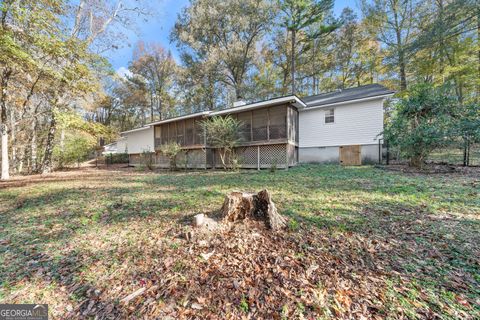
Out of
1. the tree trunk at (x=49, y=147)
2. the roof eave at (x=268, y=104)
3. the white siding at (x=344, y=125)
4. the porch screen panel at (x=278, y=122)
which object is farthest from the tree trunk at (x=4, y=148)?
the white siding at (x=344, y=125)

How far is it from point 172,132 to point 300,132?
9968 mm

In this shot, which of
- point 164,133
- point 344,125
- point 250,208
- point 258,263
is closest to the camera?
point 258,263

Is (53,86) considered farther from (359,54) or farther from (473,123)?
(359,54)

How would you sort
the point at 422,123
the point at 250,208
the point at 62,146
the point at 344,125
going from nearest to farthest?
the point at 250,208 < the point at 422,123 < the point at 344,125 < the point at 62,146

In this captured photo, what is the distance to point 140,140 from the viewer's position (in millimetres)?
19406

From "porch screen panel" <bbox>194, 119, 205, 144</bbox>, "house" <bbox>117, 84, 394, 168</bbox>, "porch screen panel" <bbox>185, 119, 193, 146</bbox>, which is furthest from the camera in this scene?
"porch screen panel" <bbox>185, 119, 193, 146</bbox>

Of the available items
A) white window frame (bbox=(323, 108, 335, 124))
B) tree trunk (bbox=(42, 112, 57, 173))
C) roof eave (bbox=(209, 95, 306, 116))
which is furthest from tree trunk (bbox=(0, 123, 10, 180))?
white window frame (bbox=(323, 108, 335, 124))

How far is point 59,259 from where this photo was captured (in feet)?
8.16

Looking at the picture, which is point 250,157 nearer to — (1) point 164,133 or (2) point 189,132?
(2) point 189,132

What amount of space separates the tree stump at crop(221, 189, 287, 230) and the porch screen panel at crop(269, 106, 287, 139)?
8.22 metres

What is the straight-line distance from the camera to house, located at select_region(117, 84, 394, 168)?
10.9 metres

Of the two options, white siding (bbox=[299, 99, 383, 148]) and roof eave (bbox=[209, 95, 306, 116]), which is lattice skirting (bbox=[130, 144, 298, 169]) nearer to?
white siding (bbox=[299, 99, 383, 148])

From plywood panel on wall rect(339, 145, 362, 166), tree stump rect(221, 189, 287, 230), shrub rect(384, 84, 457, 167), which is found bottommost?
tree stump rect(221, 189, 287, 230)

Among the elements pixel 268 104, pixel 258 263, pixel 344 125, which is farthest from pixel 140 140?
pixel 258 263
